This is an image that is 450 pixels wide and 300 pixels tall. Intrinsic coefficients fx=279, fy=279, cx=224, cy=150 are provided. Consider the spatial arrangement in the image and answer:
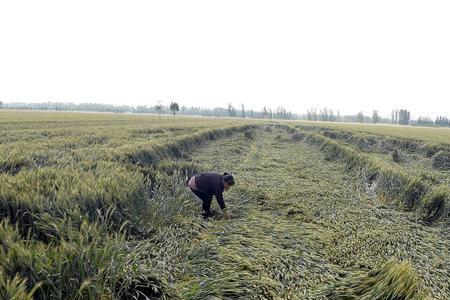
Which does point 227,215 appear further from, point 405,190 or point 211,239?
point 405,190

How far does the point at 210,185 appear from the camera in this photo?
23.9 ft

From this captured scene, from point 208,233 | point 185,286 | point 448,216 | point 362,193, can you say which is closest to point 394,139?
point 362,193

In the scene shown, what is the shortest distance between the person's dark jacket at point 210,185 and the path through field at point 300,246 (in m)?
0.71

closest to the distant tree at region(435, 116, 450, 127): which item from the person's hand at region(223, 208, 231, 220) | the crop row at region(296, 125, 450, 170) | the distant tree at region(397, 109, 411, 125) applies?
the distant tree at region(397, 109, 411, 125)

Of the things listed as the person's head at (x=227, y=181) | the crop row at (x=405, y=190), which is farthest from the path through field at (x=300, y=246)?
the person's head at (x=227, y=181)

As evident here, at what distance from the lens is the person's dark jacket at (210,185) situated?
7.12m

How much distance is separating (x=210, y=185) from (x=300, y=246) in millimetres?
2683

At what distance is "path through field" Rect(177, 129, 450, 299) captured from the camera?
4227 millimetres

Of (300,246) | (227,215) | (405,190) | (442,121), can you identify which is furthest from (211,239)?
(442,121)

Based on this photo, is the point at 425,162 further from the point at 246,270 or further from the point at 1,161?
the point at 1,161

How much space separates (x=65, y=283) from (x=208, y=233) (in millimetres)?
3635

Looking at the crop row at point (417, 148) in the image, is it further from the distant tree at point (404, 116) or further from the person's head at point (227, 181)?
the distant tree at point (404, 116)

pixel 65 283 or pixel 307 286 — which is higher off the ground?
pixel 65 283

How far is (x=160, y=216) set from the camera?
20.6ft
